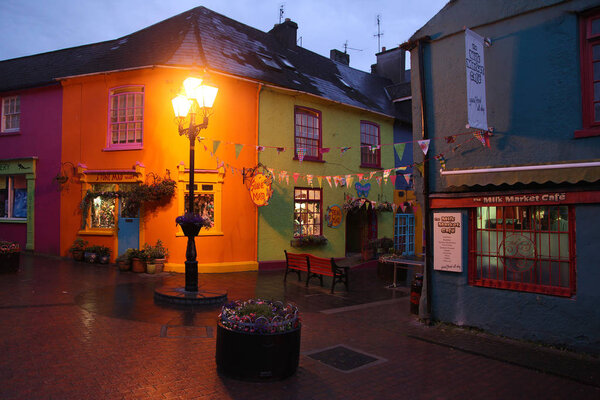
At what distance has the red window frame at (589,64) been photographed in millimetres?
6680

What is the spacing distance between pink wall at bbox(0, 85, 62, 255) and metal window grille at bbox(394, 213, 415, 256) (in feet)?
47.6

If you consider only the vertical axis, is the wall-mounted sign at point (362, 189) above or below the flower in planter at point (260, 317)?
above

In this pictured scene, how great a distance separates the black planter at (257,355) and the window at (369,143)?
47.7ft

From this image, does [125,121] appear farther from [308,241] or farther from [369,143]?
[369,143]

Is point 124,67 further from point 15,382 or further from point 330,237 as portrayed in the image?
point 15,382

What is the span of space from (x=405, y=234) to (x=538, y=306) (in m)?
14.8

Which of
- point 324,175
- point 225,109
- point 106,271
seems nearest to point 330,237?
point 324,175

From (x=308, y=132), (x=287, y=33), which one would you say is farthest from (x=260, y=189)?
(x=287, y=33)

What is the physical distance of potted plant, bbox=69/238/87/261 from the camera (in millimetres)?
14617

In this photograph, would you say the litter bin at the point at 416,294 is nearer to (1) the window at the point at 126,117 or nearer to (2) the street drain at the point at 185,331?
(2) the street drain at the point at 185,331

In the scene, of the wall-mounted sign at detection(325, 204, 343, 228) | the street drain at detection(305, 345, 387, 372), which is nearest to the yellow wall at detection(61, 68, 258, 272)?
the wall-mounted sign at detection(325, 204, 343, 228)

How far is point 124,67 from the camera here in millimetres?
14438

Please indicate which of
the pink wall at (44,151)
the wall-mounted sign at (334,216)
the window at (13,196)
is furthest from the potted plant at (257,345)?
the window at (13,196)

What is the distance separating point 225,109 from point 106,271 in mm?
6471
